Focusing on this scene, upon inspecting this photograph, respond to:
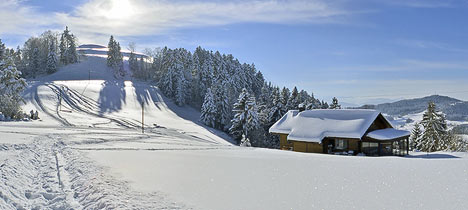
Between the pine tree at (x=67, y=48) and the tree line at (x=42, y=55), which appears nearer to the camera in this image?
the tree line at (x=42, y=55)

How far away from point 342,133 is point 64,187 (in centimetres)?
2282

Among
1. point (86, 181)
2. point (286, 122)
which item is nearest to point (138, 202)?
point (86, 181)

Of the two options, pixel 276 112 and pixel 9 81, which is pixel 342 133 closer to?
pixel 276 112

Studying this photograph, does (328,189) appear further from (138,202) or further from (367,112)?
(367,112)

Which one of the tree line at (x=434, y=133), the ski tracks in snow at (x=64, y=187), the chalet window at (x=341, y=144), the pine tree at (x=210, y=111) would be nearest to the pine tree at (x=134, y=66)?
the pine tree at (x=210, y=111)

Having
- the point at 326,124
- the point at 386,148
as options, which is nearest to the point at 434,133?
Result: the point at 386,148

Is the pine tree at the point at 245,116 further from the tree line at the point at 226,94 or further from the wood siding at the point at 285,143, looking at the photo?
the wood siding at the point at 285,143

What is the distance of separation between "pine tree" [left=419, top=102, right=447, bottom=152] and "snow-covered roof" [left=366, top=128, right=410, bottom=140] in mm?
10654

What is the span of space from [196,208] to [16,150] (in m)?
11.8

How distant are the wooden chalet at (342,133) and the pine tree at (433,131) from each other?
424 inches

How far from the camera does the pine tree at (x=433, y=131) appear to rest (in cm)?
3876

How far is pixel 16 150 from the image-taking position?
14547 millimetres

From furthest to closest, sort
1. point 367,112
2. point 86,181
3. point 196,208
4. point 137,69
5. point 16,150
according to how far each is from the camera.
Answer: point 137,69 → point 367,112 → point 16,150 → point 86,181 → point 196,208

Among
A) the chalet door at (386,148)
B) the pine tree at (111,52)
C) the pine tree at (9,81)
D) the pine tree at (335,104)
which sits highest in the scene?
the pine tree at (111,52)
